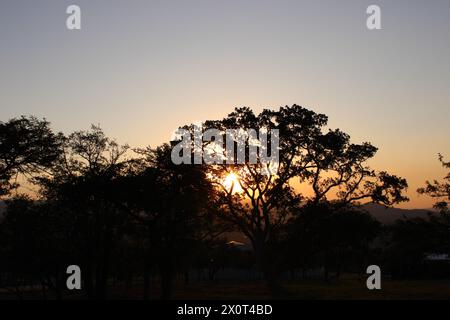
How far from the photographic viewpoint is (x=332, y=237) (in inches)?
2105

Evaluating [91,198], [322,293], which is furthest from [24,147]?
[322,293]

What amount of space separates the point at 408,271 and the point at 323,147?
151 feet

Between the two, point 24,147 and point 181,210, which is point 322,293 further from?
point 24,147

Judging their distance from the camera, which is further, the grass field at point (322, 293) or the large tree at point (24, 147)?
the grass field at point (322, 293)

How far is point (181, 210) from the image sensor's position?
1617 inches

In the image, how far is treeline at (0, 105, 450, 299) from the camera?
41.2m

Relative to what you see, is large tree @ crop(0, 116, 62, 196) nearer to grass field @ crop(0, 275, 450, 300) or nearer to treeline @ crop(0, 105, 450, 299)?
treeline @ crop(0, 105, 450, 299)

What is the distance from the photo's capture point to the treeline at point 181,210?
135 feet

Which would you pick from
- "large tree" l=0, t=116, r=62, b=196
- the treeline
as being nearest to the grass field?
the treeline

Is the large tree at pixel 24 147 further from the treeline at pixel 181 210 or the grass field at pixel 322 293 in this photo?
the grass field at pixel 322 293

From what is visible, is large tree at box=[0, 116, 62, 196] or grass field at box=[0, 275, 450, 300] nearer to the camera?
large tree at box=[0, 116, 62, 196]

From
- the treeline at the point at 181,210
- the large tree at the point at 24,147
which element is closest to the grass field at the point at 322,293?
the treeline at the point at 181,210

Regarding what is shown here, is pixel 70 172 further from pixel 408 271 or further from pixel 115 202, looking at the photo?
pixel 408 271
